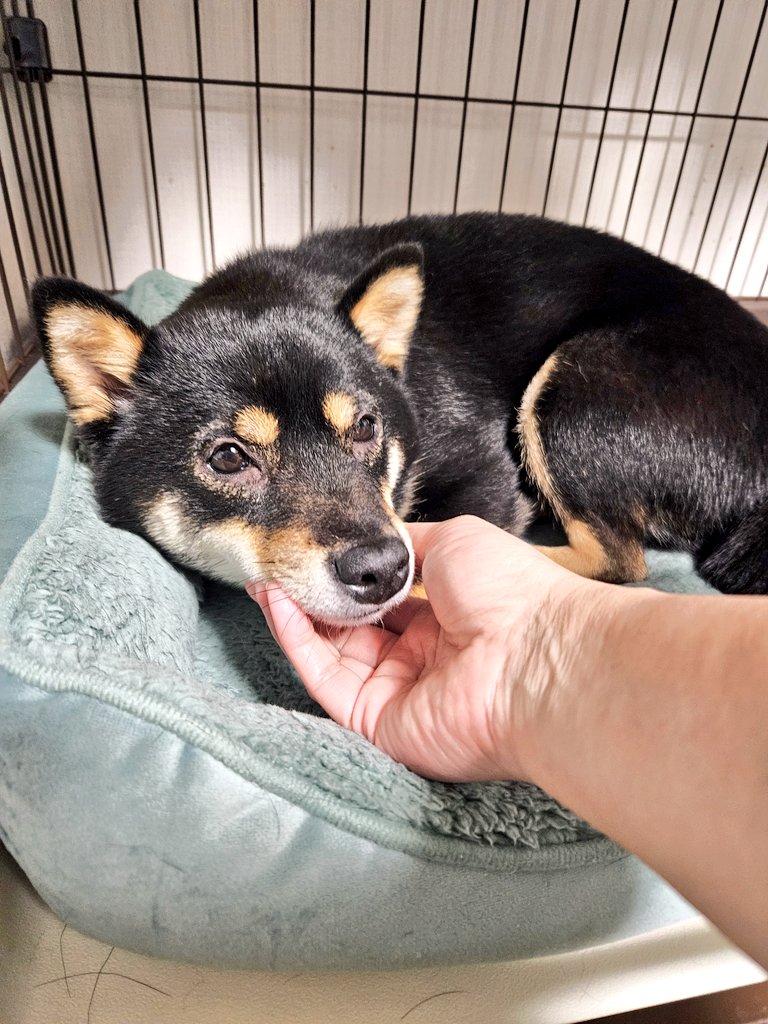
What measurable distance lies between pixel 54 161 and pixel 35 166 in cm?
8

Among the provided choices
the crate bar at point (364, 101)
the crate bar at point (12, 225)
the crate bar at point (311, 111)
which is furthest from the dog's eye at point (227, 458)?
the crate bar at point (311, 111)

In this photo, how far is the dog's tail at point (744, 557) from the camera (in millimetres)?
1517

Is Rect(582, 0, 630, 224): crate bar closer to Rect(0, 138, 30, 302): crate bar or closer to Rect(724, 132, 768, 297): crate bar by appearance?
Rect(724, 132, 768, 297): crate bar

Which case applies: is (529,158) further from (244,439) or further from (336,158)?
(244,439)

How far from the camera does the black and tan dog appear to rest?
3.94 ft

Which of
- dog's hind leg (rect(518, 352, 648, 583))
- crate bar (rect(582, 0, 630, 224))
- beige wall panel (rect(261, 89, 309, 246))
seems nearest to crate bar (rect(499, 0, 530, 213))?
crate bar (rect(582, 0, 630, 224))

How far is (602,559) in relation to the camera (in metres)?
1.62

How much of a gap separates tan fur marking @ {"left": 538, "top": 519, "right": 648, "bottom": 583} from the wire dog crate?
192 centimetres

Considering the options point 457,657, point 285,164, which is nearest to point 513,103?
point 285,164

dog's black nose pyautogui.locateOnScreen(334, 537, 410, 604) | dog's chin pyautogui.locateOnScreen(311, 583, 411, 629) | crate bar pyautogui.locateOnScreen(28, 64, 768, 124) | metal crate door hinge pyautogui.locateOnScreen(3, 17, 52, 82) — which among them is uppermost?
metal crate door hinge pyautogui.locateOnScreen(3, 17, 52, 82)

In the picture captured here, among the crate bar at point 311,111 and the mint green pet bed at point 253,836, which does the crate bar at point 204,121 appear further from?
the mint green pet bed at point 253,836

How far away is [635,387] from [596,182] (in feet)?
6.74

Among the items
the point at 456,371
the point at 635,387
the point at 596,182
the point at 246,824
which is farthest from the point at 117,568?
the point at 596,182

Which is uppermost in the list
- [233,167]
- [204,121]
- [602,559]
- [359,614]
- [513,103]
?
[513,103]
